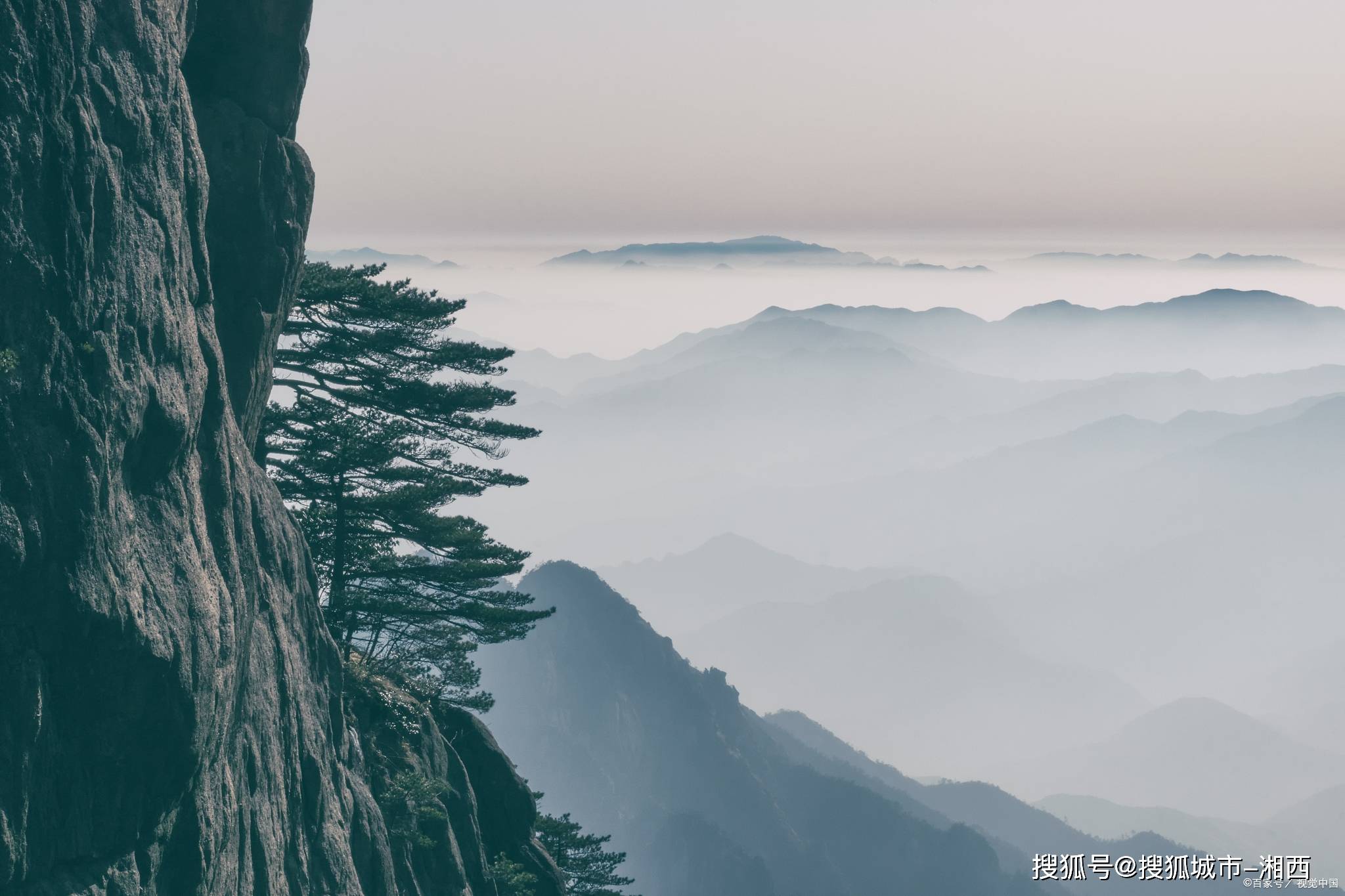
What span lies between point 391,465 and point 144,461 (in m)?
14.2

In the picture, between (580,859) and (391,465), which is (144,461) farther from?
(580,859)

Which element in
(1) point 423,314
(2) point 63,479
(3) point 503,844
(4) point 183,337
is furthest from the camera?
(3) point 503,844

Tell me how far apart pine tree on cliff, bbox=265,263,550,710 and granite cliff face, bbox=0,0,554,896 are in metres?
6.49

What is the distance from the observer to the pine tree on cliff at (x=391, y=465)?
26.3 meters

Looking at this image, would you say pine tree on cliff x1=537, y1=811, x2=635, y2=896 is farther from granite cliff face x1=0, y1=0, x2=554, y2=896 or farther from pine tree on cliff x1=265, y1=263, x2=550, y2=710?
granite cliff face x1=0, y1=0, x2=554, y2=896

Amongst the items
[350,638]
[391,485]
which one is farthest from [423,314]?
[350,638]

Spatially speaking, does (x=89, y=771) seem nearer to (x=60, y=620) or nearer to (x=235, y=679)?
(x=60, y=620)

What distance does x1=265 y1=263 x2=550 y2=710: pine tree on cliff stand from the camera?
26312 millimetres

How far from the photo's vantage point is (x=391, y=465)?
28250mm

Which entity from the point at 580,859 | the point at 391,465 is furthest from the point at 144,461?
the point at 580,859

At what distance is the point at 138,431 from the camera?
13641 mm

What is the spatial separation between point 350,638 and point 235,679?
1166 cm

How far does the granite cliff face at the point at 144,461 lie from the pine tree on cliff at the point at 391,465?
6.49m

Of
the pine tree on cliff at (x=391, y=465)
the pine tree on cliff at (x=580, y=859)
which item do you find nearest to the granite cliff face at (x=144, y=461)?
the pine tree on cliff at (x=391, y=465)
